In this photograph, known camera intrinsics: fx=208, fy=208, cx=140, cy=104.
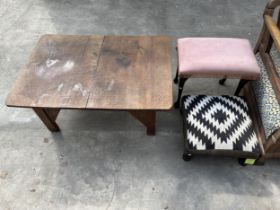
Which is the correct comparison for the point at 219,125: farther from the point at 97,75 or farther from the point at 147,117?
the point at 97,75

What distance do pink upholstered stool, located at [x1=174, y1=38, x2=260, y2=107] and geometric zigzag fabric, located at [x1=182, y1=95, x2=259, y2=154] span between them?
0.18 meters

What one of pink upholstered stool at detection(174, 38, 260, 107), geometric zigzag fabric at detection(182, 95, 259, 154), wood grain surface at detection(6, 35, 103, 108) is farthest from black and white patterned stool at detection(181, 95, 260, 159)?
wood grain surface at detection(6, 35, 103, 108)

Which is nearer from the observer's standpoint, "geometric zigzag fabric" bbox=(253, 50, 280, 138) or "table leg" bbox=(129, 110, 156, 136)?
"geometric zigzag fabric" bbox=(253, 50, 280, 138)

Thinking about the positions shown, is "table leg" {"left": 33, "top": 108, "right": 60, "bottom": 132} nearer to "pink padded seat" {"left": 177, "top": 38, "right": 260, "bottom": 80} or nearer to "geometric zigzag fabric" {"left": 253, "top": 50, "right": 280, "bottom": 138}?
"pink padded seat" {"left": 177, "top": 38, "right": 260, "bottom": 80}

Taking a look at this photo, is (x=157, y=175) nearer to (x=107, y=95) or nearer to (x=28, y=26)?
(x=107, y=95)

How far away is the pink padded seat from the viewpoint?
129 cm

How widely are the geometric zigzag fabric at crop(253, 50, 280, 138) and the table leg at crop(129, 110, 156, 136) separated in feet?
2.16

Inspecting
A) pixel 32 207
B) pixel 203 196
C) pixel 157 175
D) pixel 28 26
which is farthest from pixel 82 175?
pixel 28 26

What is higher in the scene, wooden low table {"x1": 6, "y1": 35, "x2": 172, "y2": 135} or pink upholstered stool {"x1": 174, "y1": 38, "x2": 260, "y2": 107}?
pink upholstered stool {"x1": 174, "y1": 38, "x2": 260, "y2": 107}

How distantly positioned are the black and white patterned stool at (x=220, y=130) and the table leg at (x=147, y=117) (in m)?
0.22

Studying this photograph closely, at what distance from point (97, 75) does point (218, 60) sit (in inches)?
30.0

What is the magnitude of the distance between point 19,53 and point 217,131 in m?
2.04

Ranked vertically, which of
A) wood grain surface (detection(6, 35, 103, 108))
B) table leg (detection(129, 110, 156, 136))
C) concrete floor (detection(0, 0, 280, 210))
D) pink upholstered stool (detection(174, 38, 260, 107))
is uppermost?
pink upholstered stool (detection(174, 38, 260, 107))

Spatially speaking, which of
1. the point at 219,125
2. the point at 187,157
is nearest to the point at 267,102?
the point at 219,125
